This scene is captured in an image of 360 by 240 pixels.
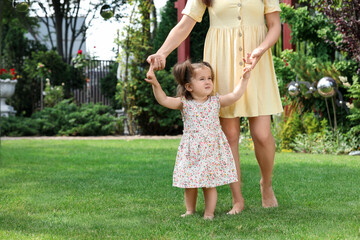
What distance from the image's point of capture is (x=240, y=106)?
329cm

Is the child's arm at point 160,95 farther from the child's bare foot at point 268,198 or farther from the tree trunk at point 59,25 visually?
the tree trunk at point 59,25

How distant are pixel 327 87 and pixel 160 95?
12.5 ft

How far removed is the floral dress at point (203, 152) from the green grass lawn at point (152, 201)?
218mm

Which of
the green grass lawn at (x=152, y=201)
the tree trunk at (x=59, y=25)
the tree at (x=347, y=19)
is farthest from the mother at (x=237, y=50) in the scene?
the tree trunk at (x=59, y=25)

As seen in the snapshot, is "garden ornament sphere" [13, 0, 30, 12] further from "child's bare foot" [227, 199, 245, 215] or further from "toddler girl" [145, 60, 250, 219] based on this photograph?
"child's bare foot" [227, 199, 245, 215]

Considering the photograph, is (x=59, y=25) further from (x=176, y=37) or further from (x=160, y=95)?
(x=160, y=95)

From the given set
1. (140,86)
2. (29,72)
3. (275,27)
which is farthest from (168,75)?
(275,27)

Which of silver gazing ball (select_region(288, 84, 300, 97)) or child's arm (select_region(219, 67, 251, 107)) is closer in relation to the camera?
child's arm (select_region(219, 67, 251, 107))

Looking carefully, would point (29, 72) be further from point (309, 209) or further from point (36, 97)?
point (309, 209)

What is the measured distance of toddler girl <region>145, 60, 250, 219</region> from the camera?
10.1 feet

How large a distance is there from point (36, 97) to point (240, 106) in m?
12.4

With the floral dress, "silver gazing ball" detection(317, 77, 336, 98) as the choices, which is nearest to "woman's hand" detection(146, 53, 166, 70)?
the floral dress

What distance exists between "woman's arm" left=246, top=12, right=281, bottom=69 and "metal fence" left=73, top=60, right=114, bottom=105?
42.7ft

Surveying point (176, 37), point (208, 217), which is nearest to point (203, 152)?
point (208, 217)
